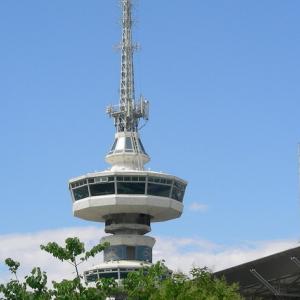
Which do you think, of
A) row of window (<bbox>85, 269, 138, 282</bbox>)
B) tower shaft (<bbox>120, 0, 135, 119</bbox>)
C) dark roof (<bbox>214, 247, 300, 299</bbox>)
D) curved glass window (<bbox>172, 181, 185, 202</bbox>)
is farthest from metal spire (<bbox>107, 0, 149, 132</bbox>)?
dark roof (<bbox>214, 247, 300, 299</bbox>)

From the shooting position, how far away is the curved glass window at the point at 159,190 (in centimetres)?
15250

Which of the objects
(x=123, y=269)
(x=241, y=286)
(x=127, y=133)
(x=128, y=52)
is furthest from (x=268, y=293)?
(x=128, y=52)

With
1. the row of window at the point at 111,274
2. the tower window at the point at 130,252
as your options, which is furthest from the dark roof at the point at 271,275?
the tower window at the point at 130,252

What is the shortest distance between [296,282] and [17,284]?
2247 inches

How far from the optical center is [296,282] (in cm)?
10694

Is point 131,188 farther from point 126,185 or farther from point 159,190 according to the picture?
point 159,190

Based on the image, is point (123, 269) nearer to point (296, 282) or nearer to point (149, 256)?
point (149, 256)

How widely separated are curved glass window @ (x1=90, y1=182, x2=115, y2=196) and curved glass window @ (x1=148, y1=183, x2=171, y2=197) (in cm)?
668

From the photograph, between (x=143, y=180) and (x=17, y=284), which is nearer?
(x=17, y=284)

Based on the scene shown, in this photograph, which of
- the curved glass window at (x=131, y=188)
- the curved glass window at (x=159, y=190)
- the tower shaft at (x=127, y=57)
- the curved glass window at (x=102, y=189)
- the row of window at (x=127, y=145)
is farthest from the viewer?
the tower shaft at (x=127, y=57)

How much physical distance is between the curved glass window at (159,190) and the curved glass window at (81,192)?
11189mm

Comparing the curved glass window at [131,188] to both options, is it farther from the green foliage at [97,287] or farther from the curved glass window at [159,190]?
the green foliage at [97,287]

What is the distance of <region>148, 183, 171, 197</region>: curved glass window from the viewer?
152 meters

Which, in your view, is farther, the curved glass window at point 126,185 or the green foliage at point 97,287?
the curved glass window at point 126,185
